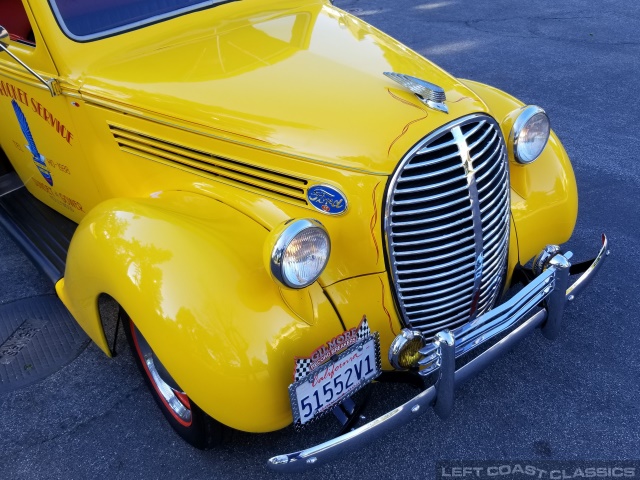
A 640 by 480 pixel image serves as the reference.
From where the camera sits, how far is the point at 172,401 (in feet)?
8.47

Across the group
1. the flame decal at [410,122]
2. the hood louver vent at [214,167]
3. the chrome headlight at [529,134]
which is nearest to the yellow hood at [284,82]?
the flame decal at [410,122]

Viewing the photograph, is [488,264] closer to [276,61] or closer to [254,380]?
[254,380]

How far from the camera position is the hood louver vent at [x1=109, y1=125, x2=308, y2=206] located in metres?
2.28

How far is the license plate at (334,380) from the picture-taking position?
2.00 metres

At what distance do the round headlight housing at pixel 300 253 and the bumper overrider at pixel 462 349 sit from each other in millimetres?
465

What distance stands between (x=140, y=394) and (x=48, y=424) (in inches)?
15.4

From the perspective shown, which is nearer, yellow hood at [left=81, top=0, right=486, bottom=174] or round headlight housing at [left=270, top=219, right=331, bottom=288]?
round headlight housing at [left=270, top=219, right=331, bottom=288]

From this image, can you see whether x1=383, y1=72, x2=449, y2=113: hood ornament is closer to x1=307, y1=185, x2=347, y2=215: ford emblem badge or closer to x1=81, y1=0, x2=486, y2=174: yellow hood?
x1=81, y1=0, x2=486, y2=174: yellow hood

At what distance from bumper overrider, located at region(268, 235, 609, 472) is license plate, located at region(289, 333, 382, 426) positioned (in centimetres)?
12

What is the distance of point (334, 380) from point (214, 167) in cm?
95

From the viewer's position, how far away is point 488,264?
2.43 metres

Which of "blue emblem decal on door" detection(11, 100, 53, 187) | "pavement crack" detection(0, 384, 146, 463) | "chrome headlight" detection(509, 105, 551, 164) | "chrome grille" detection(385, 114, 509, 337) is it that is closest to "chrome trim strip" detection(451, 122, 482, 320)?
"chrome grille" detection(385, 114, 509, 337)

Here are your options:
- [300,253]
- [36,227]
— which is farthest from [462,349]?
[36,227]

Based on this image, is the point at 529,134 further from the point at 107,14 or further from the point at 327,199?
the point at 107,14
